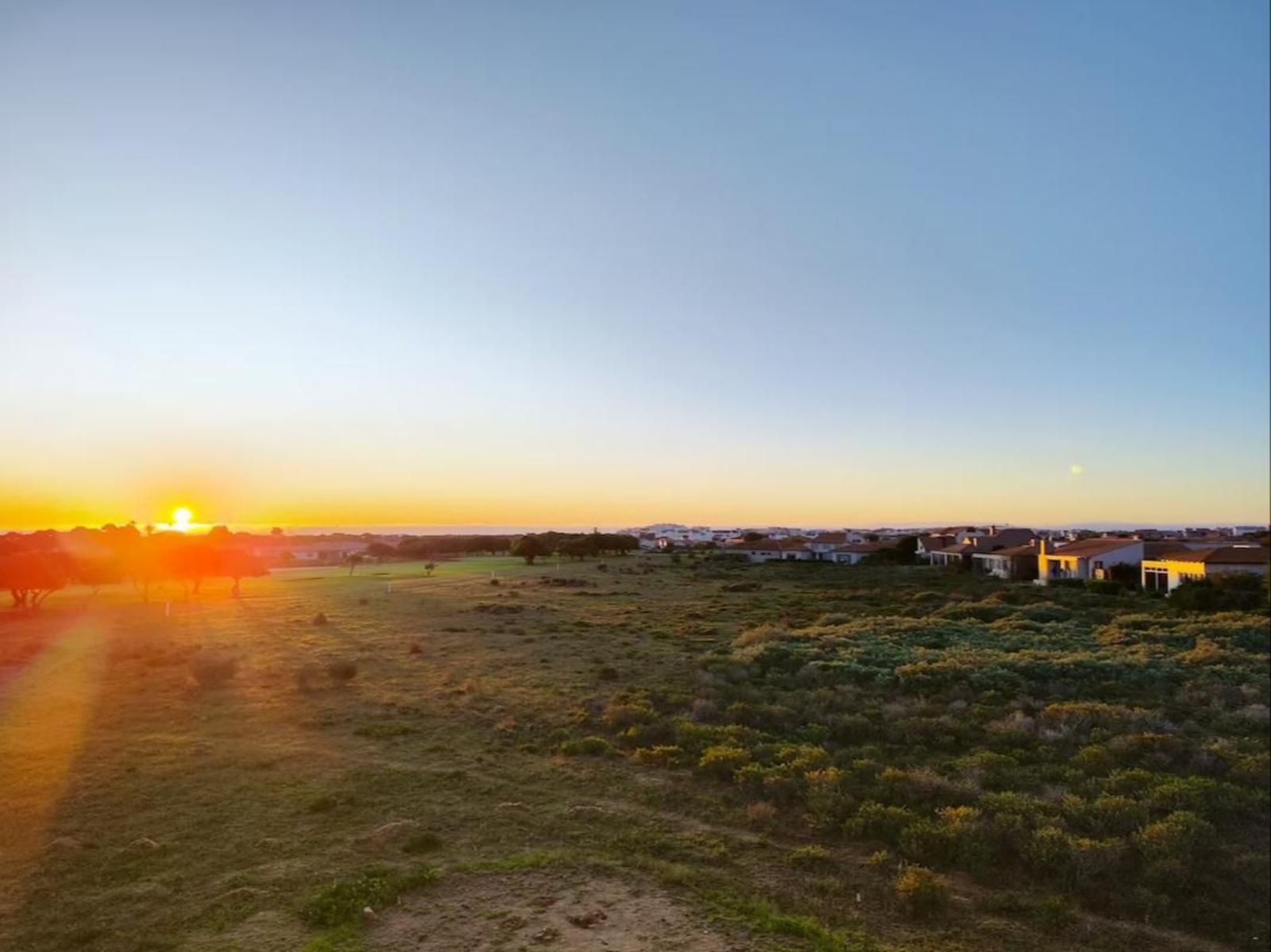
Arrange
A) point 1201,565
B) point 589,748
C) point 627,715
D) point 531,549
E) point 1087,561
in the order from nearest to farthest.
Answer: point 589,748
point 627,715
point 1201,565
point 1087,561
point 531,549

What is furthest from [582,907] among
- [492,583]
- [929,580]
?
[929,580]

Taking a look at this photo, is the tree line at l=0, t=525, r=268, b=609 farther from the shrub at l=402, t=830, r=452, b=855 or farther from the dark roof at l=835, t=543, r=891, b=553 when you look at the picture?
the dark roof at l=835, t=543, r=891, b=553

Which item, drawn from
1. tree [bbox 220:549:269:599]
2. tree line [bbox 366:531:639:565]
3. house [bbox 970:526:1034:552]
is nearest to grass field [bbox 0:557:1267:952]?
tree [bbox 220:549:269:599]

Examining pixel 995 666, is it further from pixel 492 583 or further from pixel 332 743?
pixel 492 583

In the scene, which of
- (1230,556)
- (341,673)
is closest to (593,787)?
(341,673)

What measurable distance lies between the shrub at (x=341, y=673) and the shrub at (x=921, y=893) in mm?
17315

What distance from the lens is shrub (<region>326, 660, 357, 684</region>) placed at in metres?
22.6

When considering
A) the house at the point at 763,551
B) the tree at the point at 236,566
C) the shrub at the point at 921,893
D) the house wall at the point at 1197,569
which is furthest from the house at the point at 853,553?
the shrub at the point at 921,893

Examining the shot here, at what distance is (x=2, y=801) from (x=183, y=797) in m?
2.86

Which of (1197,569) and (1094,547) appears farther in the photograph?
(1094,547)

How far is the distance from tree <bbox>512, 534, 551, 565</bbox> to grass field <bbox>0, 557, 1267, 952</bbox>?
6157 centimetres

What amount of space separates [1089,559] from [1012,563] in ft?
32.1

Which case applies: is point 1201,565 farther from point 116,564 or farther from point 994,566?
point 116,564

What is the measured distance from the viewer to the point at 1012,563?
71500 mm
